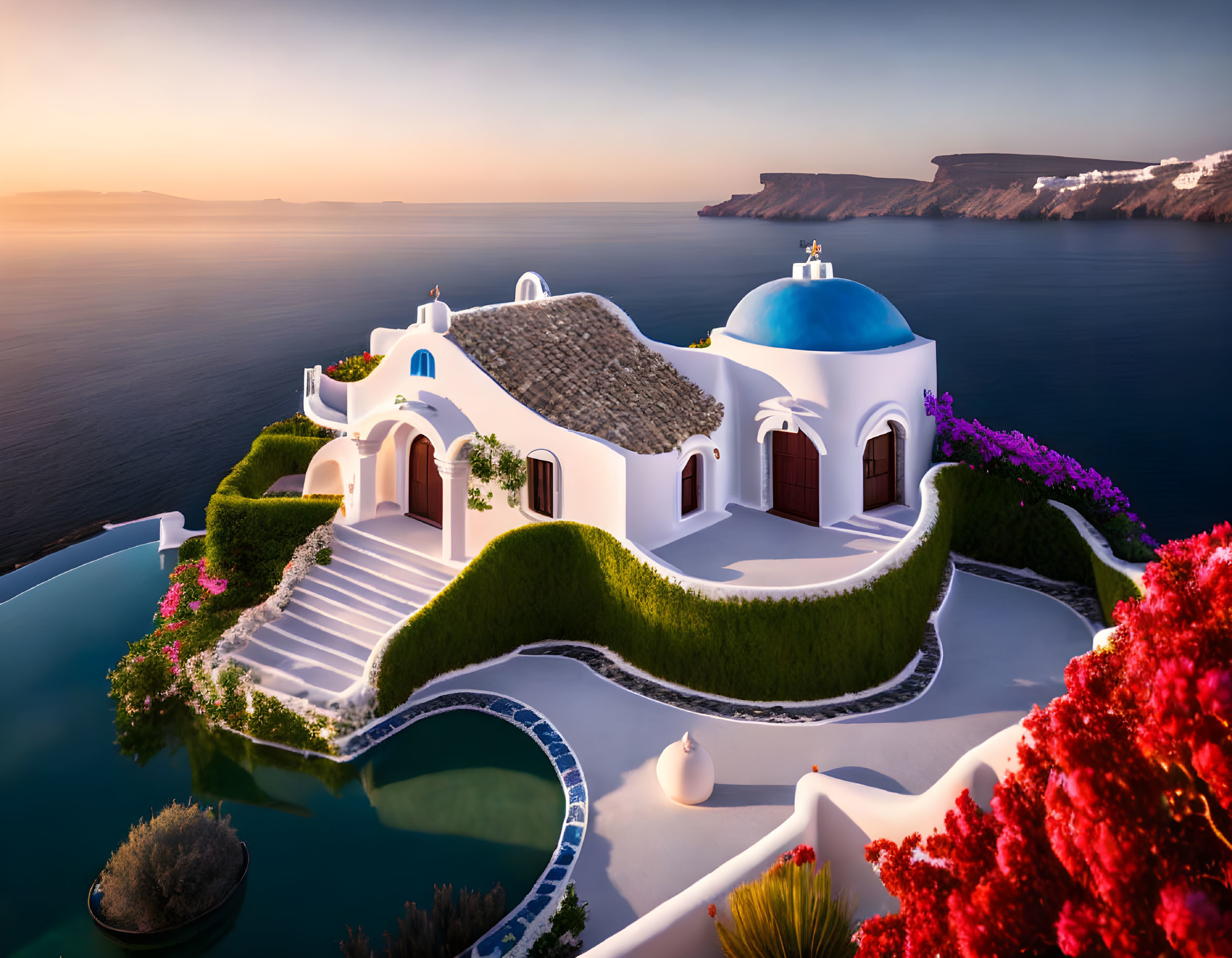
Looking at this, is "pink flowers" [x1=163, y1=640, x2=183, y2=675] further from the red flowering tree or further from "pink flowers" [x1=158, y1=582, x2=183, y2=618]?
the red flowering tree

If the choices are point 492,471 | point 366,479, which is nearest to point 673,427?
point 492,471

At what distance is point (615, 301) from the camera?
74.1 meters

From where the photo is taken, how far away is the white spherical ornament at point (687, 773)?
54.4ft

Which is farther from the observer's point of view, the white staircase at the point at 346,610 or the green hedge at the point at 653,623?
the white staircase at the point at 346,610

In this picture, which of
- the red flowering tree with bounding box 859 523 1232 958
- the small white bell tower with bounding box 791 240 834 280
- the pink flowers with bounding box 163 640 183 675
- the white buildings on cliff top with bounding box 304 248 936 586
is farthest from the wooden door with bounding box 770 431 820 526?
the red flowering tree with bounding box 859 523 1232 958

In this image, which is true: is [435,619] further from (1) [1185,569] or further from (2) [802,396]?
(1) [1185,569]

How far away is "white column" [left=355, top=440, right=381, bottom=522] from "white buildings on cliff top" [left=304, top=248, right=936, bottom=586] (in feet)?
0.13

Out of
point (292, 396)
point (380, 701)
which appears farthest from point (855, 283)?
point (292, 396)

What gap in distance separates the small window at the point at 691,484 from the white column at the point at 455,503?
5977 millimetres

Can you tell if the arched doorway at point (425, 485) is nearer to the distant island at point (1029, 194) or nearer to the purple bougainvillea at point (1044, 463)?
the purple bougainvillea at point (1044, 463)

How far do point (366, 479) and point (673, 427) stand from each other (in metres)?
9.20

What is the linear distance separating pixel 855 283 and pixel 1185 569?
2149 cm

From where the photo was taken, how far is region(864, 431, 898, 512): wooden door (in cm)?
2581

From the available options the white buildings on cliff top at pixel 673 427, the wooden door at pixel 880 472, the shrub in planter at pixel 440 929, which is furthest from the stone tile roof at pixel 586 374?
the shrub in planter at pixel 440 929
